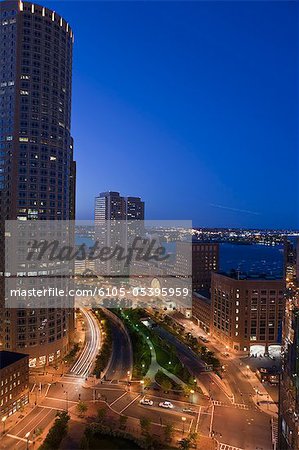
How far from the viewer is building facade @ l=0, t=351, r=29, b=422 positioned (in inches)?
654

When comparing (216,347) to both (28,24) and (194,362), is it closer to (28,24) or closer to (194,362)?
(194,362)

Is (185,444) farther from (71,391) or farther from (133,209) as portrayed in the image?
(133,209)

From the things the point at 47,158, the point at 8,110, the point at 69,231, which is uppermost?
the point at 8,110

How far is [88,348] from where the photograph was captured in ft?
84.4

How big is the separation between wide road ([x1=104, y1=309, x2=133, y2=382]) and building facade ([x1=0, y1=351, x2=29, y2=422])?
4615 millimetres

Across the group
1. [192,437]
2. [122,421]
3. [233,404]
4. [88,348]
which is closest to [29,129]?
[88,348]

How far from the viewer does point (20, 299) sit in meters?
22.2

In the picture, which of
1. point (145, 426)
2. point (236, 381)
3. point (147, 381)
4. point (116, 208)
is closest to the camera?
point (145, 426)

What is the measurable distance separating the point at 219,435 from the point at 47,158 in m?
17.6

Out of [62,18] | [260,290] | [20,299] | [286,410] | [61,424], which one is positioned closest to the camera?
[286,410]

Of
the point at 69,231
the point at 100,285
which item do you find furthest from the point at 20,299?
the point at 100,285

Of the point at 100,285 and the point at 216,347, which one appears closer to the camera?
the point at 216,347

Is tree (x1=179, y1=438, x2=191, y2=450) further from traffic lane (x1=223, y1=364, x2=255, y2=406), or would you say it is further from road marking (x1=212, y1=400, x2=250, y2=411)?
traffic lane (x1=223, y1=364, x2=255, y2=406)

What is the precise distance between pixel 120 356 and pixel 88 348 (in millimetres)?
2706
